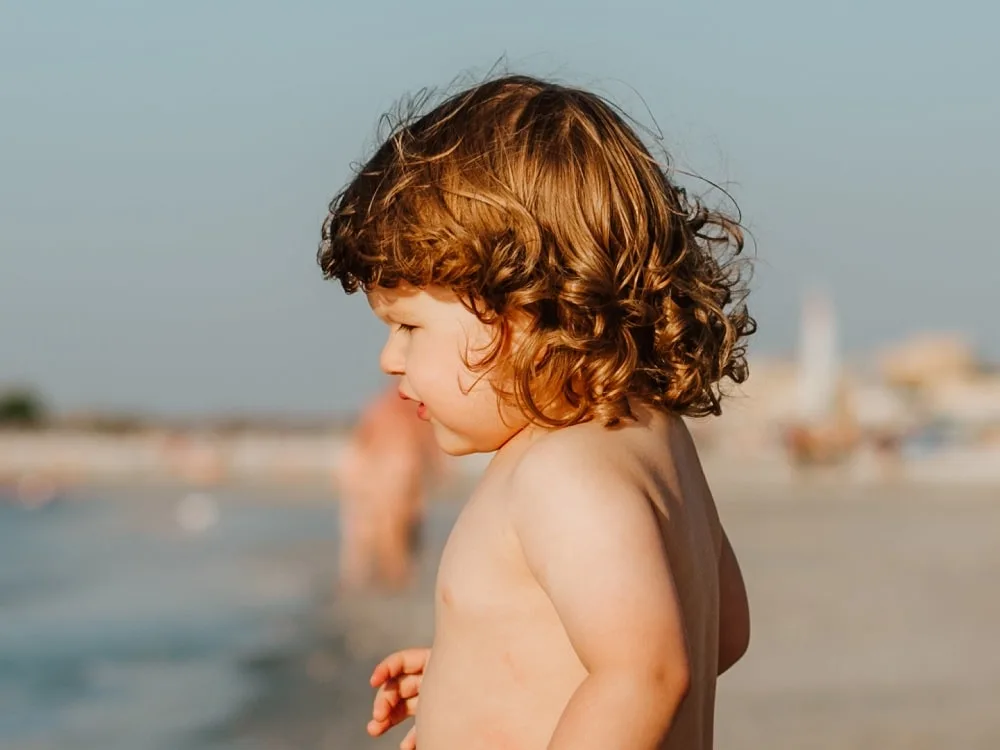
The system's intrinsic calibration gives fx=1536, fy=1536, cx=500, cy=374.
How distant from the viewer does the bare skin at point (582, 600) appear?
1.76m

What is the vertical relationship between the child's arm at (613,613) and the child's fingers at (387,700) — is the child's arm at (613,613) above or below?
Result: above

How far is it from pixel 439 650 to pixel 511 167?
654 millimetres

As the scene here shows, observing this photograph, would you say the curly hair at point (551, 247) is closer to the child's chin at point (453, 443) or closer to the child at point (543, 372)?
the child at point (543, 372)

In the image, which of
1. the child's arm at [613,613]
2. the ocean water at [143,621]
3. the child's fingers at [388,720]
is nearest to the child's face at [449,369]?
the child's arm at [613,613]

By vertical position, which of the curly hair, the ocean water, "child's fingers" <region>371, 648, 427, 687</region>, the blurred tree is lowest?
the blurred tree

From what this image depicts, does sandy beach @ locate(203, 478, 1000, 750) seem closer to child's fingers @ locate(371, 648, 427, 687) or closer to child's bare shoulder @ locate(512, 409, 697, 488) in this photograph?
child's fingers @ locate(371, 648, 427, 687)

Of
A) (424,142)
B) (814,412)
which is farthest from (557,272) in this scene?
(814,412)

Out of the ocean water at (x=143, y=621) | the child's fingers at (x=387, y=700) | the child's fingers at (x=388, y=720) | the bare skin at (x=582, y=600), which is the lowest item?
Result: the ocean water at (x=143, y=621)

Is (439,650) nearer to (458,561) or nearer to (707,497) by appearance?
(458,561)

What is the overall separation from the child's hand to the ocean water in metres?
4.33

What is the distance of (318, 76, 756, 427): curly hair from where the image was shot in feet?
6.43

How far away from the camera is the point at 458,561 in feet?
6.60

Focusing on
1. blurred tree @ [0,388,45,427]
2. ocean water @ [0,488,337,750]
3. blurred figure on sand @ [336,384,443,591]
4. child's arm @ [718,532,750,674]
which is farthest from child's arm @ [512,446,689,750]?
blurred tree @ [0,388,45,427]

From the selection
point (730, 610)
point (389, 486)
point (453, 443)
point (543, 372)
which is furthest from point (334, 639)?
point (543, 372)
